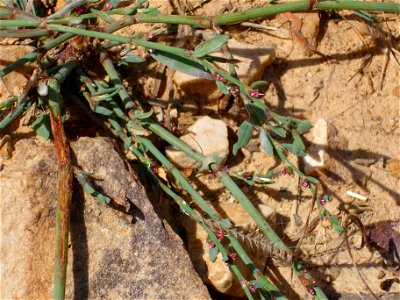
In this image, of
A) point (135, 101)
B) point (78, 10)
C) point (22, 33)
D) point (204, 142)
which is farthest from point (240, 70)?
point (22, 33)

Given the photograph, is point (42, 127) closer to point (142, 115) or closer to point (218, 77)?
point (142, 115)

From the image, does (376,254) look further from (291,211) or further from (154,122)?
(154,122)

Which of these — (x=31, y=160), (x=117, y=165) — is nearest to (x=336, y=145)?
(x=117, y=165)

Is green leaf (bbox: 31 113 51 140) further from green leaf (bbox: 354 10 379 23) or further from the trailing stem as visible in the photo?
green leaf (bbox: 354 10 379 23)

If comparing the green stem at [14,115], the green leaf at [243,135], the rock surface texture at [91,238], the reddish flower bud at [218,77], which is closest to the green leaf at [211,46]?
the reddish flower bud at [218,77]

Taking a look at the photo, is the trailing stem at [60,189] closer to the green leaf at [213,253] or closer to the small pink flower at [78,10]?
the small pink flower at [78,10]

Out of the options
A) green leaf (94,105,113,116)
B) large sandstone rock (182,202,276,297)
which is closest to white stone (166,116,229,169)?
large sandstone rock (182,202,276,297)

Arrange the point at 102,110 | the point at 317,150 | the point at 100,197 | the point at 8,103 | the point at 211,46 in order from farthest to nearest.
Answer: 1. the point at 317,150
2. the point at 102,110
3. the point at 8,103
4. the point at 100,197
5. the point at 211,46
